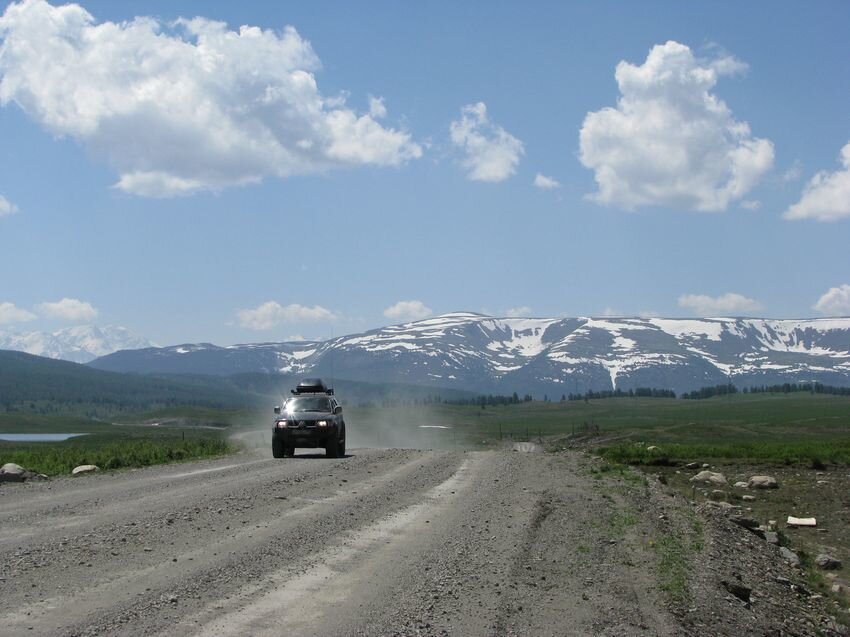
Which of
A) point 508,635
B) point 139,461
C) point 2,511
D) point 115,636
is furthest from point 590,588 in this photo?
point 139,461

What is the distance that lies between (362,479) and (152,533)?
9943 mm

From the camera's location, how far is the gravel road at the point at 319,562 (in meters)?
8.89

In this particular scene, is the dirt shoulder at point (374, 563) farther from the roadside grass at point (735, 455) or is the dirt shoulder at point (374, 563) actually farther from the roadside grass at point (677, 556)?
the roadside grass at point (735, 455)

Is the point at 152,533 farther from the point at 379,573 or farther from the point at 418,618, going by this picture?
the point at 418,618

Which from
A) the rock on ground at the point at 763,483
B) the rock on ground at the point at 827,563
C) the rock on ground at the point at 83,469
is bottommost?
the rock on ground at the point at 827,563

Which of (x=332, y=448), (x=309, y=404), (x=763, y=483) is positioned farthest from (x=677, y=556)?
(x=309, y=404)

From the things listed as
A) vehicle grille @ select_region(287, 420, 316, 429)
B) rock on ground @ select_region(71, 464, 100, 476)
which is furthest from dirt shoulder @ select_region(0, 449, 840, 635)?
vehicle grille @ select_region(287, 420, 316, 429)

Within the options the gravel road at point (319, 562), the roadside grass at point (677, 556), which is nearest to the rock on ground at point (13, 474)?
the gravel road at point (319, 562)

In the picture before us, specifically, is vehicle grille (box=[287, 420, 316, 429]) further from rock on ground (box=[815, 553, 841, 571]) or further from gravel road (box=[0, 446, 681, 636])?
rock on ground (box=[815, 553, 841, 571])

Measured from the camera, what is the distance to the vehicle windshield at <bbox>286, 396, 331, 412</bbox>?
3444 centimetres

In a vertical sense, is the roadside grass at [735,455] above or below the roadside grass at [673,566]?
below

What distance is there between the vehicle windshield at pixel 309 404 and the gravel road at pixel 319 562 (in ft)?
43.8

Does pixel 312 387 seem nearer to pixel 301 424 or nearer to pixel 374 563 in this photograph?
pixel 301 424

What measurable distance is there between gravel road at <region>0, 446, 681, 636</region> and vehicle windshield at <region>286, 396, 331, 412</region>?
525 inches
